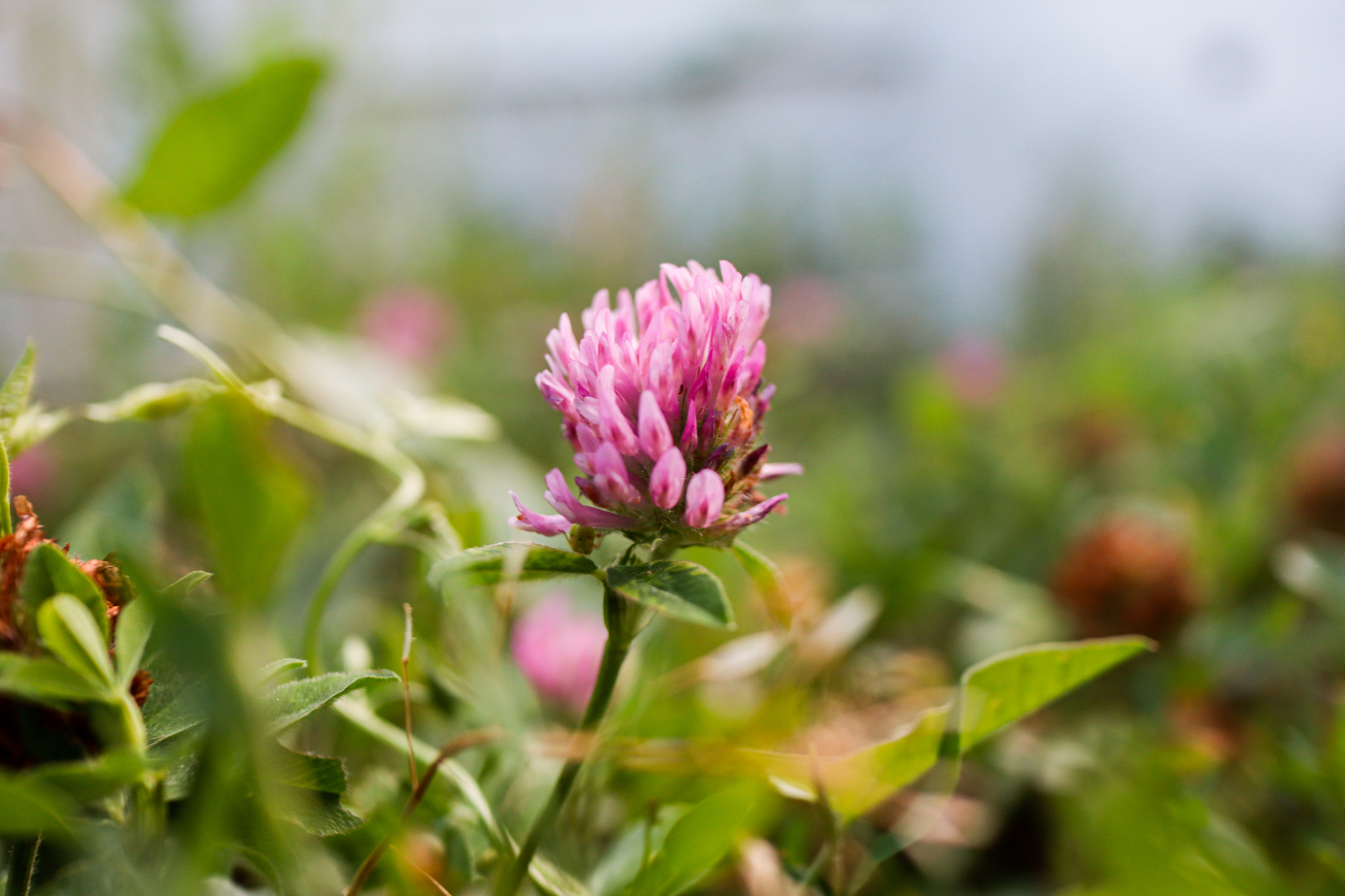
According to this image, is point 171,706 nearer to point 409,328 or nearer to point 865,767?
point 865,767

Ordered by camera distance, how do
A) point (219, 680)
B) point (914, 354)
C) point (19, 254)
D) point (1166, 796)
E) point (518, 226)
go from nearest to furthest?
point (219, 680)
point (1166, 796)
point (19, 254)
point (914, 354)
point (518, 226)

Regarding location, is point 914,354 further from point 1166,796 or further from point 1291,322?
point 1166,796

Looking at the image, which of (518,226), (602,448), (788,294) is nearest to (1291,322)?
(788,294)

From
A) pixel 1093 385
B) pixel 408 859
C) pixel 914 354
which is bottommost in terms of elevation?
pixel 914 354

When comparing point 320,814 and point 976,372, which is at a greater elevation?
point 320,814

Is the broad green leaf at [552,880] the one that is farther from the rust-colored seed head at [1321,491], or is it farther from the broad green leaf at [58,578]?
the rust-colored seed head at [1321,491]

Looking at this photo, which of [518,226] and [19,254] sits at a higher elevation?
[19,254]

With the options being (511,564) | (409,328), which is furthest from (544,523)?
(409,328)

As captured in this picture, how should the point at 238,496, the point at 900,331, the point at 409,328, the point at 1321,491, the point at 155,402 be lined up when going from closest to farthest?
the point at 238,496, the point at 155,402, the point at 1321,491, the point at 409,328, the point at 900,331
